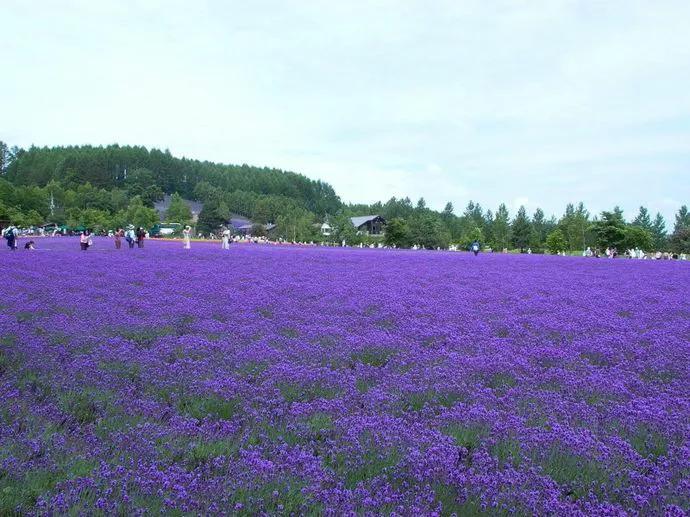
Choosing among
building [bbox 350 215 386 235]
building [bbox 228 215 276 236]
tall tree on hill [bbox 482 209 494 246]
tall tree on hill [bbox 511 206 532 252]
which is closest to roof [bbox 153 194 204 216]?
building [bbox 228 215 276 236]

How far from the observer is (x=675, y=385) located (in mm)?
7160

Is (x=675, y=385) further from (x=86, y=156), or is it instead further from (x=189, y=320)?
(x=86, y=156)

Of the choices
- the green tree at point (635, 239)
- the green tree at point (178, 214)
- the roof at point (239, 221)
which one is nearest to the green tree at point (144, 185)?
the roof at point (239, 221)

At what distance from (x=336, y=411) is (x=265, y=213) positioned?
131 m

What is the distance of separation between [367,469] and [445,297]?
36.3 feet

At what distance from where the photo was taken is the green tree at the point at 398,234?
87000 millimetres

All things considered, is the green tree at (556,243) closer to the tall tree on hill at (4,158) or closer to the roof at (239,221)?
the roof at (239,221)

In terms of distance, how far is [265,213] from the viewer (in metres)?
135

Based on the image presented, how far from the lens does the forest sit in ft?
279

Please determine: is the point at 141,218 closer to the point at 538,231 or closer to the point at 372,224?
the point at 372,224

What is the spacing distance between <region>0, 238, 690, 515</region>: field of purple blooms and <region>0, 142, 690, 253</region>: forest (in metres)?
73.7

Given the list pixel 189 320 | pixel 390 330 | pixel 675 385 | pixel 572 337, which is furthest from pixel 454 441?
pixel 189 320

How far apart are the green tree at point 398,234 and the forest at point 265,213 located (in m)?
0.15

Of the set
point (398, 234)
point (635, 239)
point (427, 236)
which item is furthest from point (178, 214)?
point (635, 239)
